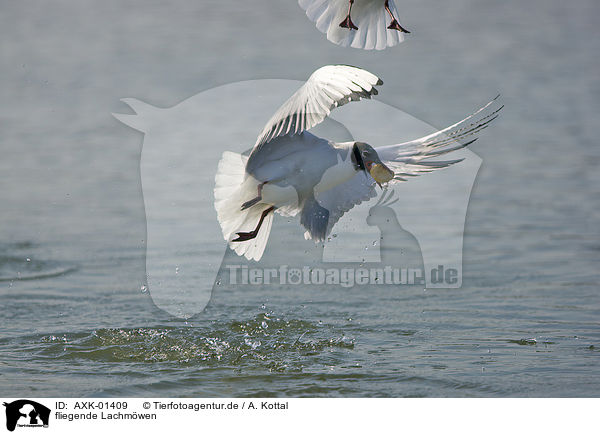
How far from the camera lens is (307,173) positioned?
13.7ft

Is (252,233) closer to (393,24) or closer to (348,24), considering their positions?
(348,24)

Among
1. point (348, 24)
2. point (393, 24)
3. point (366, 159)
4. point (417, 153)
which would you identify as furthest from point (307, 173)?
point (393, 24)

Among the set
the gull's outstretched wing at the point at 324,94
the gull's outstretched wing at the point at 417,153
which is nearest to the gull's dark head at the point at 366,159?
the gull's outstretched wing at the point at 417,153

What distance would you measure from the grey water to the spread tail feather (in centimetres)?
57

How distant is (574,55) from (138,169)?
17.3 ft

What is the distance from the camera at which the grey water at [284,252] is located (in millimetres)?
4211

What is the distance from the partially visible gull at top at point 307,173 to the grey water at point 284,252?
24.4 inches

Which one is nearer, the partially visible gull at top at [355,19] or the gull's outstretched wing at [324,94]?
the gull's outstretched wing at [324,94]
